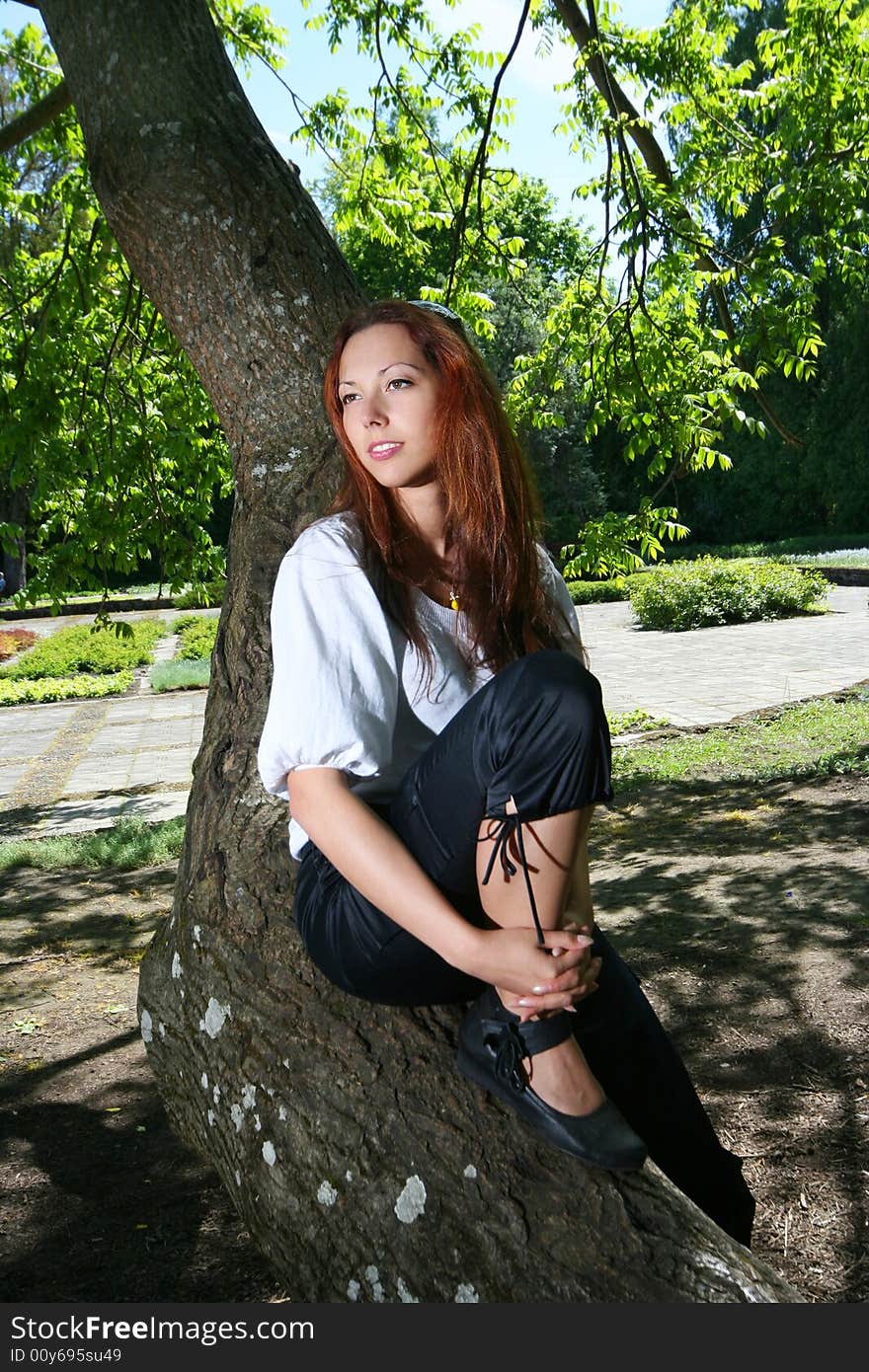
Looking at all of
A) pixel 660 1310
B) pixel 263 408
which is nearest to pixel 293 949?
pixel 660 1310

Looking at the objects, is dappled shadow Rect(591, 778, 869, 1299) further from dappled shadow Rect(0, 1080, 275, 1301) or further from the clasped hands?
dappled shadow Rect(0, 1080, 275, 1301)

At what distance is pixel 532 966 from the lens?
2.02 m

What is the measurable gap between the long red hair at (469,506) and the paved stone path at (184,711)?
21.4 feet

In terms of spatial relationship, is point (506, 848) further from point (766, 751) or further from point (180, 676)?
point (180, 676)

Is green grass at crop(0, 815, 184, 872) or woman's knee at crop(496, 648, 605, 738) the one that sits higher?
woman's knee at crop(496, 648, 605, 738)

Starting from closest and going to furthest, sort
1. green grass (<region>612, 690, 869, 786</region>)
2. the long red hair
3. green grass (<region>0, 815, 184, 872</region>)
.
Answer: the long red hair, green grass (<region>0, 815, 184, 872</region>), green grass (<region>612, 690, 869, 786</region>)

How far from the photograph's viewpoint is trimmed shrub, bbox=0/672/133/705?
52.4 ft

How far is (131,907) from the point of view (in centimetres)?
583

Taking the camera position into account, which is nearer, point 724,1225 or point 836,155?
point 724,1225

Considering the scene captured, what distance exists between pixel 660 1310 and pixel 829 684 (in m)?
11.3

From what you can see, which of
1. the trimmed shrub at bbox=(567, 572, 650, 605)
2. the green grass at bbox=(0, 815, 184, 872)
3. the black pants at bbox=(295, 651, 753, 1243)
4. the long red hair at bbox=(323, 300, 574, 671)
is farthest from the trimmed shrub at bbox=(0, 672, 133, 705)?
the black pants at bbox=(295, 651, 753, 1243)

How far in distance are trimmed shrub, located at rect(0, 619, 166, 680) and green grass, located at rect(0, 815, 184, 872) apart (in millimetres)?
9900

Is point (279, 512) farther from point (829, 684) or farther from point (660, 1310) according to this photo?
point (829, 684)

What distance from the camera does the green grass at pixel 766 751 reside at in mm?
8258
